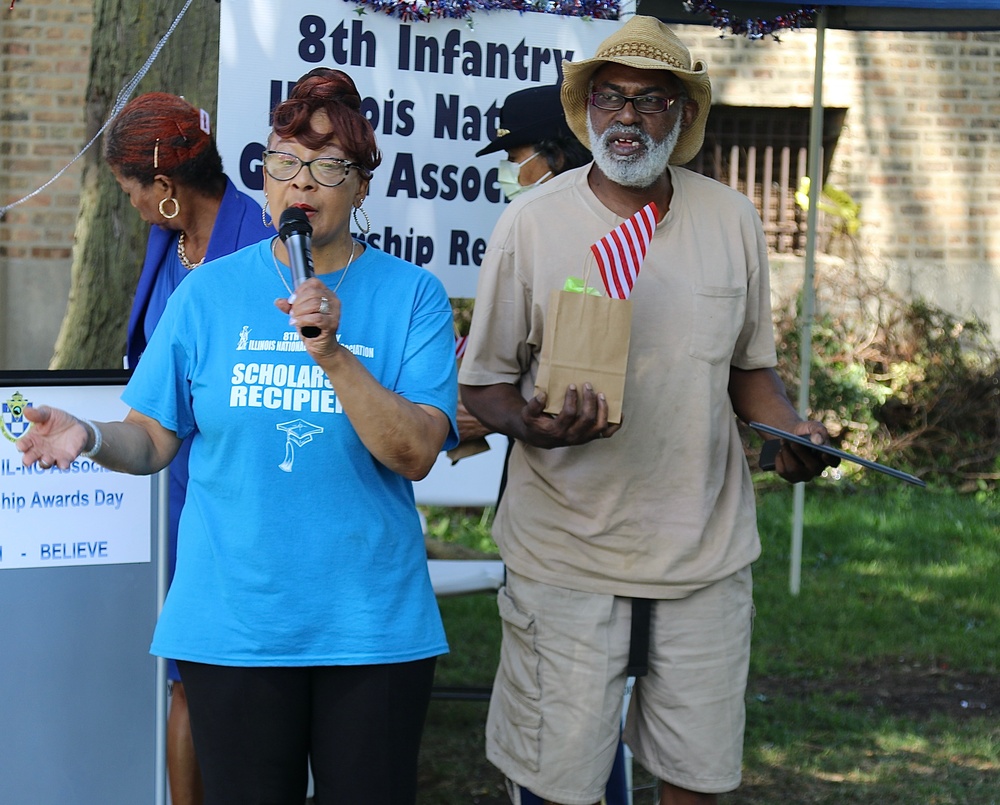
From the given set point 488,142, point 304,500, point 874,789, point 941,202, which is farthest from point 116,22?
point 941,202

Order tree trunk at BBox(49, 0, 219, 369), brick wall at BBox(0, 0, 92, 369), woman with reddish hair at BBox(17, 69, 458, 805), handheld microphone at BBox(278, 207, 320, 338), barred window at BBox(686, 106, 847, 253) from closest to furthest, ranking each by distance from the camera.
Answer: handheld microphone at BBox(278, 207, 320, 338)
woman with reddish hair at BBox(17, 69, 458, 805)
tree trunk at BBox(49, 0, 219, 369)
brick wall at BBox(0, 0, 92, 369)
barred window at BBox(686, 106, 847, 253)

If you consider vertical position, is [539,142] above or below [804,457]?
above

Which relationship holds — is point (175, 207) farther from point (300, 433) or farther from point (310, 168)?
point (300, 433)

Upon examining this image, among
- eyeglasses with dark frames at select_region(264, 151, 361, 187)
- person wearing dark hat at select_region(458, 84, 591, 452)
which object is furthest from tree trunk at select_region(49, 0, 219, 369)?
eyeglasses with dark frames at select_region(264, 151, 361, 187)

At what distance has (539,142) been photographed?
3.90 metres

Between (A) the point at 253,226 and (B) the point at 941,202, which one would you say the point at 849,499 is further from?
(A) the point at 253,226

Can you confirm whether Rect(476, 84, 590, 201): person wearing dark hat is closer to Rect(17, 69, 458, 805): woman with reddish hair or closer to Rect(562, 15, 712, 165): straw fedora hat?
Rect(562, 15, 712, 165): straw fedora hat

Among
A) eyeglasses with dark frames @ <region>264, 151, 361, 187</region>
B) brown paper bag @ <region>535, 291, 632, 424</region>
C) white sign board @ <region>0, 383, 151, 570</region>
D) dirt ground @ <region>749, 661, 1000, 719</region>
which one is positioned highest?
eyeglasses with dark frames @ <region>264, 151, 361, 187</region>

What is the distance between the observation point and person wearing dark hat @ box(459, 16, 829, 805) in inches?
116

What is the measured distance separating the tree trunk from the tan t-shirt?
6.92 ft

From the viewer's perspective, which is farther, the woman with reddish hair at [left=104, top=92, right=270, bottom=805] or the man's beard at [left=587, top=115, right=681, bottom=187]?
the woman with reddish hair at [left=104, top=92, right=270, bottom=805]

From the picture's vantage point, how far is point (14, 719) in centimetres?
331

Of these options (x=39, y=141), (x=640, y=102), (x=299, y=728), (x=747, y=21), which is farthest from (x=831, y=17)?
(x=39, y=141)

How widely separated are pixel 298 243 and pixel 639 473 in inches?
41.4
